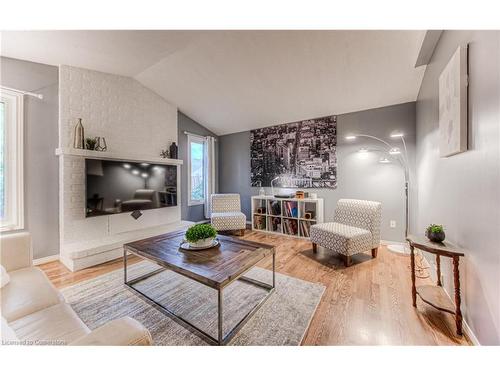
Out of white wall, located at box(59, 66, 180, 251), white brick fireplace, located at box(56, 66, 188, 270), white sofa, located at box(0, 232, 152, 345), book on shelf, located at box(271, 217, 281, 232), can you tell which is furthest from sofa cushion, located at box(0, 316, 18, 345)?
book on shelf, located at box(271, 217, 281, 232)

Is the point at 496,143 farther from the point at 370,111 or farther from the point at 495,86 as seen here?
the point at 370,111

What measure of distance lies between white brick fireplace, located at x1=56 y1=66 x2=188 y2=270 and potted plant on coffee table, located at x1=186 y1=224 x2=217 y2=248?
5.04 ft

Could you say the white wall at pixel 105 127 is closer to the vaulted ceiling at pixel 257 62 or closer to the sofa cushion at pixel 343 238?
the vaulted ceiling at pixel 257 62

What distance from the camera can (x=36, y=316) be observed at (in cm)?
107

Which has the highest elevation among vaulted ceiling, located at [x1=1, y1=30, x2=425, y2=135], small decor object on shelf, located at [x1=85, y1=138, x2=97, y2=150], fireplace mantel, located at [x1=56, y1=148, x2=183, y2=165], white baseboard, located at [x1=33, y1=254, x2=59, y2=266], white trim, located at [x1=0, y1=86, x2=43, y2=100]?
vaulted ceiling, located at [x1=1, y1=30, x2=425, y2=135]

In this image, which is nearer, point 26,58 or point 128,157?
point 26,58

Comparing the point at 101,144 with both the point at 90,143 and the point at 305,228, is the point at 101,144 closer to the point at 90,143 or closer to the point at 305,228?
the point at 90,143

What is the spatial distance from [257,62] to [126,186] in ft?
8.33

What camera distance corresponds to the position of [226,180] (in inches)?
196

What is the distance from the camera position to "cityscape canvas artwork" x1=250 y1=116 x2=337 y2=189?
3.57m

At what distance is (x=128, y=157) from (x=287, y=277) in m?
2.79

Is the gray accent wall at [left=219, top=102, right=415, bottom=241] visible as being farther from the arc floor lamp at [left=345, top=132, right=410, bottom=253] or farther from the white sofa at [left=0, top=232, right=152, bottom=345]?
the white sofa at [left=0, top=232, right=152, bottom=345]
